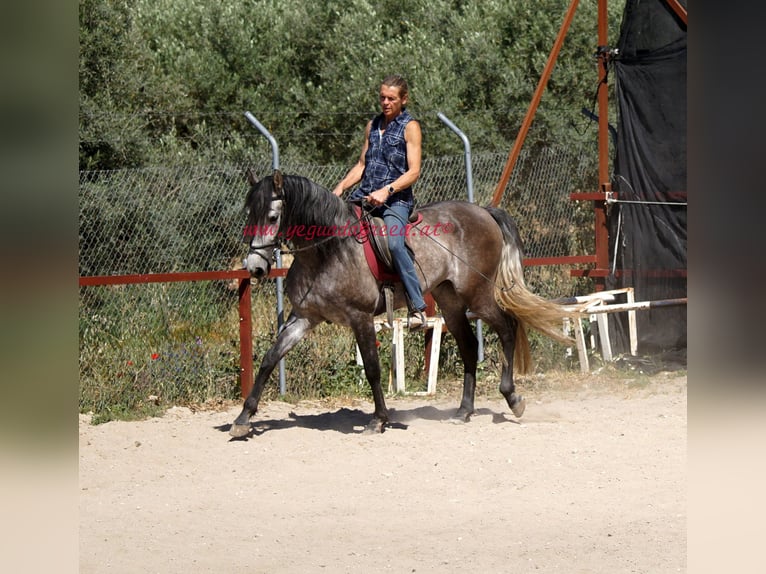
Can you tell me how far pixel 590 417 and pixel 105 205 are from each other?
15.9 ft

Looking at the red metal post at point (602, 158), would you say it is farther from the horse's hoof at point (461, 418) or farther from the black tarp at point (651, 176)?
the horse's hoof at point (461, 418)

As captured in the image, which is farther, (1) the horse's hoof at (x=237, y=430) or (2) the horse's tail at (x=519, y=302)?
(2) the horse's tail at (x=519, y=302)

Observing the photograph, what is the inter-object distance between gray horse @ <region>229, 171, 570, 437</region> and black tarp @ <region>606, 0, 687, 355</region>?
265 centimetres

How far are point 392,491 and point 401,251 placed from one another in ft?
6.63

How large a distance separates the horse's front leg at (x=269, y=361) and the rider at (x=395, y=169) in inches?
34.9

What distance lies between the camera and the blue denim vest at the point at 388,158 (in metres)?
7.16

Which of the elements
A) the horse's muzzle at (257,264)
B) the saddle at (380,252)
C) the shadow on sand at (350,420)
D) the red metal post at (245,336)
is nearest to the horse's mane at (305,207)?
the saddle at (380,252)

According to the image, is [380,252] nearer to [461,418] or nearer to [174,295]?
[461,418]

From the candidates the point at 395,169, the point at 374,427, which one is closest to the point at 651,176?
the point at 395,169
